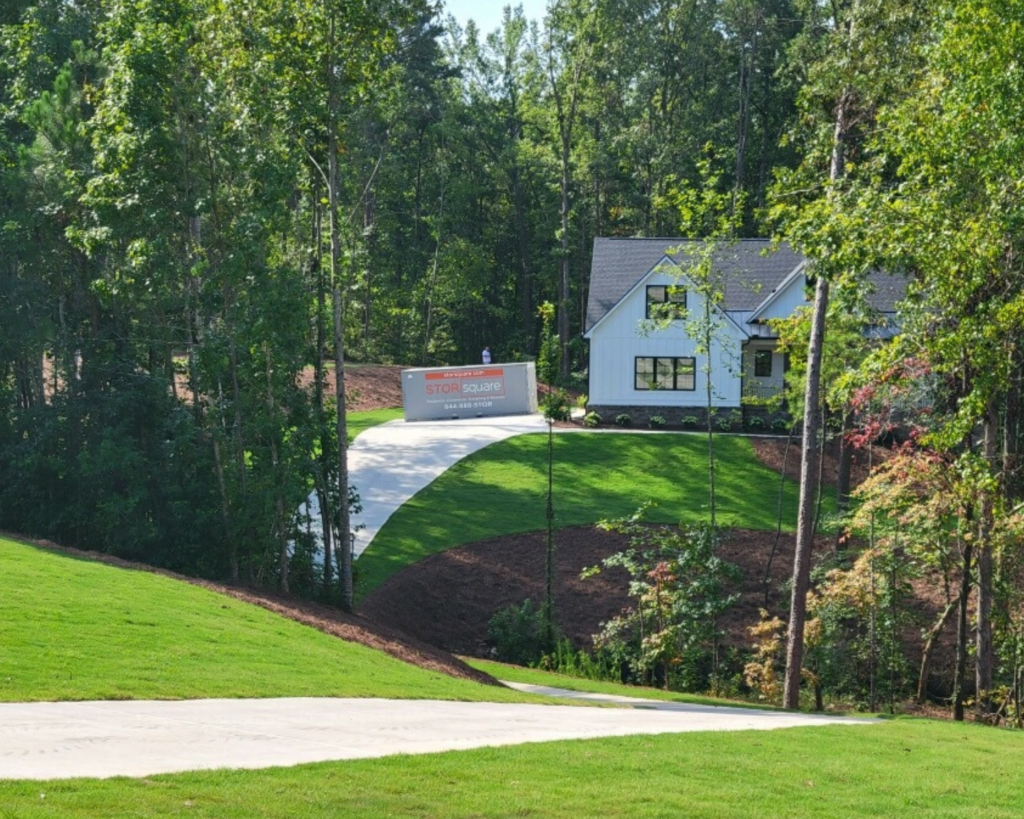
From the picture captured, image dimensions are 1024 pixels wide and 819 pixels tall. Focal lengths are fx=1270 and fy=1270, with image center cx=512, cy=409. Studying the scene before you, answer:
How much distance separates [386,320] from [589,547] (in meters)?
35.1

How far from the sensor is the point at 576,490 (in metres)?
40.2

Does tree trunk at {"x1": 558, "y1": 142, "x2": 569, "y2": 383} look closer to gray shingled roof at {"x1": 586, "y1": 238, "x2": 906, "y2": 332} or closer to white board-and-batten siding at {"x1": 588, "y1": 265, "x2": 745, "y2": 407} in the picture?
gray shingled roof at {"x1": 586, "y1": 238, "x2": 906, "y2": 332}

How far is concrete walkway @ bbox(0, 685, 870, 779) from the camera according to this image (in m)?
10.2

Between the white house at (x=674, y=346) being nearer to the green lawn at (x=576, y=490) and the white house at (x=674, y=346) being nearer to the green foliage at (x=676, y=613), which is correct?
the green lawn at (x=576, y=490)

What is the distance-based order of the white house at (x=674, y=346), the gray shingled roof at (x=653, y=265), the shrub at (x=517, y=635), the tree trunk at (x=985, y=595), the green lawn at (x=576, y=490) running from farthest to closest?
the gray shingled roof at (x=653, y=265) < the white house at (x=674, y=346) < the green lawn at (x=576, y=490) < the shrub at (x=517, y=635) < the tree trunk at (x=985, y=595)

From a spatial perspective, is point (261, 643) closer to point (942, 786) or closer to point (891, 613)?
point (942, 786)

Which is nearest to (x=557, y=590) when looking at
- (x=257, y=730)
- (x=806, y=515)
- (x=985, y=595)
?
(x=806, y=515)

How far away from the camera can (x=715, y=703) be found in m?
23.4

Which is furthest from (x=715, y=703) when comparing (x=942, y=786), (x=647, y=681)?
(x=942, y=786)

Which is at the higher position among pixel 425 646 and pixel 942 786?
pixel 942 786

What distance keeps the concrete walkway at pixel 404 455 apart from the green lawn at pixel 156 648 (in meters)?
13.2

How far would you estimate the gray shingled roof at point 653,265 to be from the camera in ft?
162

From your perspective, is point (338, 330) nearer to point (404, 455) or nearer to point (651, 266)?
point (404, 455)

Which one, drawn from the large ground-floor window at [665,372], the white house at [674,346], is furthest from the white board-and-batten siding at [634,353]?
the large ground-floor window at [665,372]
